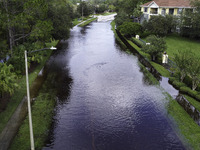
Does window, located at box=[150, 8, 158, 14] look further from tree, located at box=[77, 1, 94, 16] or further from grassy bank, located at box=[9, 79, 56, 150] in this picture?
grassy bank, located at box=[9, 79, 56, 150]

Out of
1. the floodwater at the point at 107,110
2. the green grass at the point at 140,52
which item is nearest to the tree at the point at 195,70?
the floodwater at the point at 107,110

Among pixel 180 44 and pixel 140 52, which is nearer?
pixel 140 52

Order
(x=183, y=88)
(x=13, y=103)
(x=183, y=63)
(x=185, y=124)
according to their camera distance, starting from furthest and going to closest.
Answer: (x=183, y=63) → (x=183, y=88) → (x=13, y=103) → (x=185, y=124)

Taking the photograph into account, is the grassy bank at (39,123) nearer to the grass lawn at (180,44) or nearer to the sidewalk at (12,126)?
the sidewalk at (12,126)

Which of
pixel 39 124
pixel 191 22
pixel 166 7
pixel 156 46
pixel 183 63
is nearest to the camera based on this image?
pixel 39 124

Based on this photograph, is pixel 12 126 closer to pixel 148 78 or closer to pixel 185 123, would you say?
pixel 185 123

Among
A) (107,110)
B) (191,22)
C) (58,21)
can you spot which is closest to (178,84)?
(107,110)
